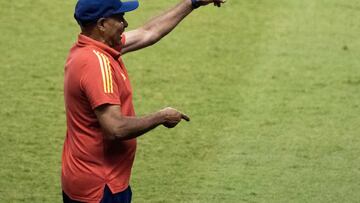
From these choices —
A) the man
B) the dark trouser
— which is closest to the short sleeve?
the man

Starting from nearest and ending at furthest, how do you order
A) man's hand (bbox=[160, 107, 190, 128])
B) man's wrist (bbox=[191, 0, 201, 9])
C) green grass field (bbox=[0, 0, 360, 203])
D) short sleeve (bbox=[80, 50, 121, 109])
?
short sleeve (bbox=[80, 50, 121, 109]) < man's hand (bbox=[160, 107, 190, 128]) < man's wrist (bbox=[191, 0, 201, 9]) < green grass field (bbox=[0, 0, 360, 203])

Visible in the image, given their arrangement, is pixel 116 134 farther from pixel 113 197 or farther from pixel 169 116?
pixel 113 197

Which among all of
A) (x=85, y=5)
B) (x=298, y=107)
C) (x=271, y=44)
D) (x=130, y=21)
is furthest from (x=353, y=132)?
(x=85, y=5)

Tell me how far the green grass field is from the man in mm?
1910

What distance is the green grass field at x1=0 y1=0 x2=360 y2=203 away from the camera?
7219 millimetres

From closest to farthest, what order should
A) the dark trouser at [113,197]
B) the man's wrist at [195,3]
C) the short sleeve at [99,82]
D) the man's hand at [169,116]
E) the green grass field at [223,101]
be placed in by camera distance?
the short sleeve at [99,82] < the man's hand at [169,116] < the dark trouser at [113,197] < the man's wrist at [195,3] < the green grass field at [223,101]

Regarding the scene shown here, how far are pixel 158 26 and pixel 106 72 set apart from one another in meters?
1.16

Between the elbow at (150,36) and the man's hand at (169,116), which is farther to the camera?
the elbow at (150,36)

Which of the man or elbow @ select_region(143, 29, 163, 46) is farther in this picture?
elbow @ select_region(143, 29, 163, 46)

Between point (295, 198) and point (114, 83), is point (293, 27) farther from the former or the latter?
point (114, 83)

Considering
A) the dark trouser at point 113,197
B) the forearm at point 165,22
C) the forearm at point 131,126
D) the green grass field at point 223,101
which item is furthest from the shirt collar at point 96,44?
the green grass field at point 223,101

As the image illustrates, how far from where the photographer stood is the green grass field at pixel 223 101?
23.7ft

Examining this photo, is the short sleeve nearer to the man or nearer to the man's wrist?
the man

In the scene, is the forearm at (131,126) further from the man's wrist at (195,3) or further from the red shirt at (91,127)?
the man's wrist at (195,3)
